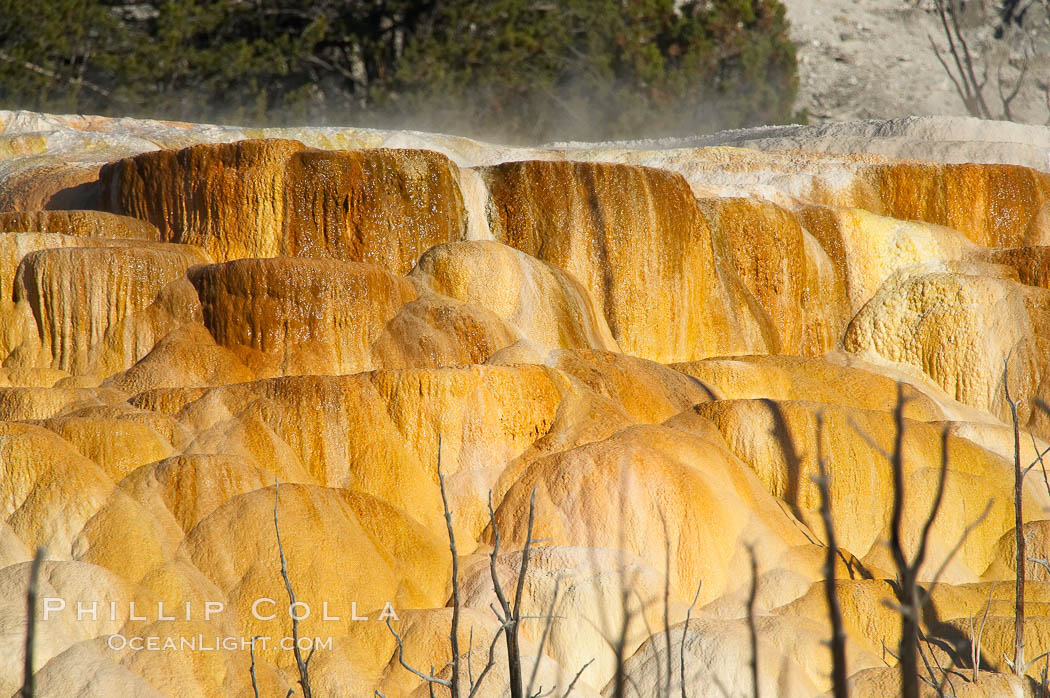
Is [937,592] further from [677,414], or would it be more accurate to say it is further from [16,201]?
[16,201]

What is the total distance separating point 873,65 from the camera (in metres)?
27.0

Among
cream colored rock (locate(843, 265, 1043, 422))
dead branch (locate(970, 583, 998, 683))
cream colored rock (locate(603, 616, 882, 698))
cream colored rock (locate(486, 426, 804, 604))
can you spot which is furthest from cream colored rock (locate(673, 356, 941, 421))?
dead branch (locate(970, 583, 998, 683))

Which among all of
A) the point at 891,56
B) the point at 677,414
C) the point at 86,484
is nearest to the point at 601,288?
the point at 677,414

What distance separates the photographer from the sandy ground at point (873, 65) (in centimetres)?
2628

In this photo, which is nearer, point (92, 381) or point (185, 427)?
point (185, 427)

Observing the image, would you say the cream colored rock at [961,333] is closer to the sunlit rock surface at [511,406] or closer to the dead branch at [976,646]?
the sunlit rock surface at [511,406]

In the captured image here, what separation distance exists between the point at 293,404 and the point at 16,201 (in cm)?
538

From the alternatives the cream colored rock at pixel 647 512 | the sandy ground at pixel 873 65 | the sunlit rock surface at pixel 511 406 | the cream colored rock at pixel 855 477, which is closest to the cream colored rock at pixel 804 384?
the sunlit rock surface at pixel 511 406

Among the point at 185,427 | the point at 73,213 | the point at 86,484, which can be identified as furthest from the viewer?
the point at 73,213

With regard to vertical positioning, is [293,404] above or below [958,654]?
above

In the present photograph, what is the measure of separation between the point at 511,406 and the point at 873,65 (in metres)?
22.7

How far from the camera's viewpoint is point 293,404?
621cm

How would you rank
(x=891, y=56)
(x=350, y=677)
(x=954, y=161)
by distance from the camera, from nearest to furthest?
(x=350, y=677), (x=954, y=161), (x=891, y=56)

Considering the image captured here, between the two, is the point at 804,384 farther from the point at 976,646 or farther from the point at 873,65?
the point at 873,65
